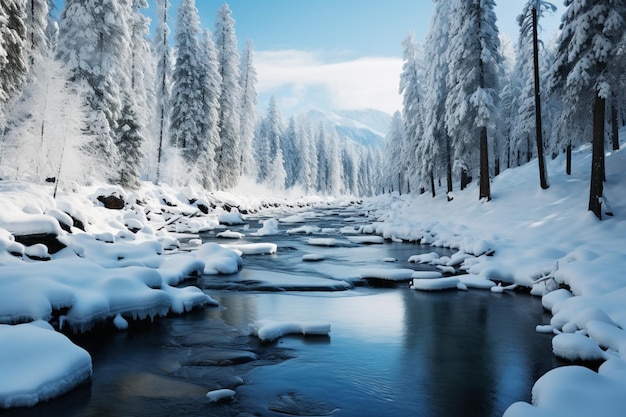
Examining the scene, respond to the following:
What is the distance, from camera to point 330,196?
94.6 metres

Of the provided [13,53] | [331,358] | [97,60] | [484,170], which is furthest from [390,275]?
[97,60]

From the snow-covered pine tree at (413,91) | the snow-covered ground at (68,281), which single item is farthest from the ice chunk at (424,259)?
the snow-covered pine tree at (413,91)

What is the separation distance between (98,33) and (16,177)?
10044 millimetres

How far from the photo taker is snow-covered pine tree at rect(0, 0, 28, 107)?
21.5 metres

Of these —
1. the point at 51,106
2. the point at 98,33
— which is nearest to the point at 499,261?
the point at 51,106

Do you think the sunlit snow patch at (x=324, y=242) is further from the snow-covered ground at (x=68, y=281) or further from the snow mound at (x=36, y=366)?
the snow mound at (x=36, y=366)

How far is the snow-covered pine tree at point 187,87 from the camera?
124 feet

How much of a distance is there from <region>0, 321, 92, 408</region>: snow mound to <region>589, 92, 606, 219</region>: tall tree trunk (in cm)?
1568

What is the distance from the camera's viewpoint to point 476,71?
24.2m

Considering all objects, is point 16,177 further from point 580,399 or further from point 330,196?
point 330,196

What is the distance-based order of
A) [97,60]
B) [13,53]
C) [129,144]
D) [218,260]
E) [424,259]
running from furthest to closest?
1. [129,144]
2. [97,60]
3. [13,53]
4. [424,259]
5. [218,260]

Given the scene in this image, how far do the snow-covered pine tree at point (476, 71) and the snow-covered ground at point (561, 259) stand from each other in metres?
3.49

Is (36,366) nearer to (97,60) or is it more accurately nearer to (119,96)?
(97,60)

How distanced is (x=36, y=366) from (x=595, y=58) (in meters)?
18.0
